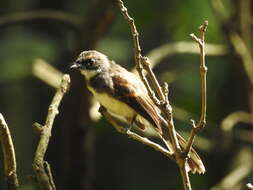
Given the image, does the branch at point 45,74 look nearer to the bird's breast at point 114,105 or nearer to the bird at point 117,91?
the bird at point 117,91

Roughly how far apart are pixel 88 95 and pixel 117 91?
171 cm

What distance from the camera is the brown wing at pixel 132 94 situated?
4402mm

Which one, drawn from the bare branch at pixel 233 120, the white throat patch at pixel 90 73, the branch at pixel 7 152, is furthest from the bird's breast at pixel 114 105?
the bare branch at pixel 233 120

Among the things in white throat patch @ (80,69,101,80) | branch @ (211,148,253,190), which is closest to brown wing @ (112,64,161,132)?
white throat patch @ (80,69,101,80)

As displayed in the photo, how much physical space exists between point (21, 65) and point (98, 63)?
201 inches

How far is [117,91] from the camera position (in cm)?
454

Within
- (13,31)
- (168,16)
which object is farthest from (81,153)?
(13,31)

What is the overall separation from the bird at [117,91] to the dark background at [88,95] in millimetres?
870

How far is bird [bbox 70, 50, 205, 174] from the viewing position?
174 inches

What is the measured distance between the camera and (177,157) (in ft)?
9.47

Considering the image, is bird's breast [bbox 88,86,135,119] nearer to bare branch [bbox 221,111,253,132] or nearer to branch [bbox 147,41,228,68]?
branch [bbox 147,41,228,68]

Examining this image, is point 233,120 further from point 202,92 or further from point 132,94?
point 202,92

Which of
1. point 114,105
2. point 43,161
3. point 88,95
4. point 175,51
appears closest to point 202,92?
point 43,161

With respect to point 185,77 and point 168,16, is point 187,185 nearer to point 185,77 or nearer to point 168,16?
point 168,16
